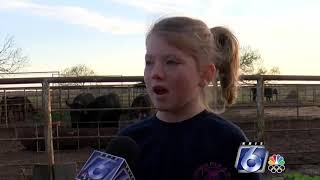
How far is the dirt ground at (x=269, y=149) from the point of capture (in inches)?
297

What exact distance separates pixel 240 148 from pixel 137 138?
37cm

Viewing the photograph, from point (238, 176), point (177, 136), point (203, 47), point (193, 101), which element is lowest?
point (238, 176)

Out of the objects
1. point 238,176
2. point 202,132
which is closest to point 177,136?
point 202,132

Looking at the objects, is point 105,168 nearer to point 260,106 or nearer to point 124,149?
point 124,149

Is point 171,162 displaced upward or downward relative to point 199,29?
downward

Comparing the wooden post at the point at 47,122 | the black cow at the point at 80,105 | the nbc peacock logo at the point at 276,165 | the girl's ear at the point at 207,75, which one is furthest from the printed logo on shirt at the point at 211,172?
the black cow at the point at 80,105

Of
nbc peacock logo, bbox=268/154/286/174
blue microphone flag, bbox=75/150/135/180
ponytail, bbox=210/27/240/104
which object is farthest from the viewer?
nbc peacock logo, bbox=268/154/286/174

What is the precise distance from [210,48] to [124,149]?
52 centimetres

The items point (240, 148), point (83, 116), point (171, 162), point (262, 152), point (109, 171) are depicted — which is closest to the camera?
point (109, 171)

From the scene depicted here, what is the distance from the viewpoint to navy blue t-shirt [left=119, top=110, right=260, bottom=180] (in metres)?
1.58

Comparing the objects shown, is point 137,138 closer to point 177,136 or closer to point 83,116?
point 177,136

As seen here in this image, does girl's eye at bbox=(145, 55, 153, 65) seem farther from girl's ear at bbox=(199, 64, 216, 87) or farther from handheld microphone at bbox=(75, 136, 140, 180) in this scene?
handheld microphone at bbox=(75, 136, 140, 180)

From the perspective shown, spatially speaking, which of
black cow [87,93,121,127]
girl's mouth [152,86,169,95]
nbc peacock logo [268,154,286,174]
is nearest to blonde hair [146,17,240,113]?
girl's mouth [152,86,169,95]

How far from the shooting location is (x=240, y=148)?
4.98 ft
